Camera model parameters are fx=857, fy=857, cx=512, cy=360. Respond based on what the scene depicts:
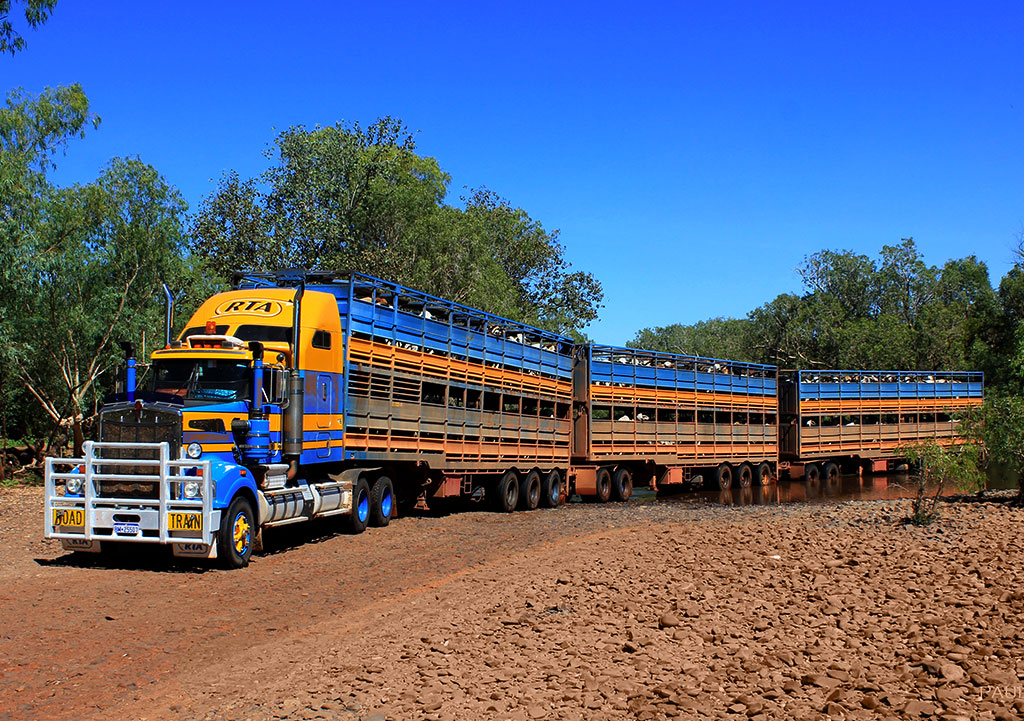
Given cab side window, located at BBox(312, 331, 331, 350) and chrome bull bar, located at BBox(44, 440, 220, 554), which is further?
cab side window, located at BBox(312, 331, 331, 350)

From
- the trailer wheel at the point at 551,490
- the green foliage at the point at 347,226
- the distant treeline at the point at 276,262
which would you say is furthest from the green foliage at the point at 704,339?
the trailer wheel at the point at 551,490

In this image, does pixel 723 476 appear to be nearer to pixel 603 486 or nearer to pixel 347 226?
pixel 603 486

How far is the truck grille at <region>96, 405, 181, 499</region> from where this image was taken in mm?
11857

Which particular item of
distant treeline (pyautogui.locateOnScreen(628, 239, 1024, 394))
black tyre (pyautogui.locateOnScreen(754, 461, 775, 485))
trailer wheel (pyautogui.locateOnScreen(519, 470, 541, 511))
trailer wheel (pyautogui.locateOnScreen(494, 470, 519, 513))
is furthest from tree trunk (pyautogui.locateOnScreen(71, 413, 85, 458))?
distant treeline (pyautogui.locateOnScreen(628, 239, 1024, 394))

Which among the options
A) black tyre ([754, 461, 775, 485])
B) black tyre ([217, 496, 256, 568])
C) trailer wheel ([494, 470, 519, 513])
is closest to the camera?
black tyre ([217, 496, 256, 568])

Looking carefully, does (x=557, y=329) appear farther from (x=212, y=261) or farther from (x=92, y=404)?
(x=92, y=404)

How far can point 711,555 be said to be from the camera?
34.0 ft

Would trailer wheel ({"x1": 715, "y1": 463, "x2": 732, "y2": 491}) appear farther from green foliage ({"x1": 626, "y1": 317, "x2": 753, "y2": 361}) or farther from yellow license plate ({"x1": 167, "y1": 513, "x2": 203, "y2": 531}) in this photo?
green foliage ({"x1": 626, "y1": 317, "x2": 753, "y2": 361})

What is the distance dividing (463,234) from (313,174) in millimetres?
7399

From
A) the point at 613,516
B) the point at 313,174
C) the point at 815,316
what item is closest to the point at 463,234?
the point at 313,174

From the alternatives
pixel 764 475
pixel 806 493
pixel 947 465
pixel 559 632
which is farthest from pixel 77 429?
pixel 947 465

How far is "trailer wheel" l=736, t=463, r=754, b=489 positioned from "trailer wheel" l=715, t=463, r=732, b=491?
2.53ft

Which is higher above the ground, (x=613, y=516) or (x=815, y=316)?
(x=815, y=316)

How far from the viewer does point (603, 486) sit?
2541cm
